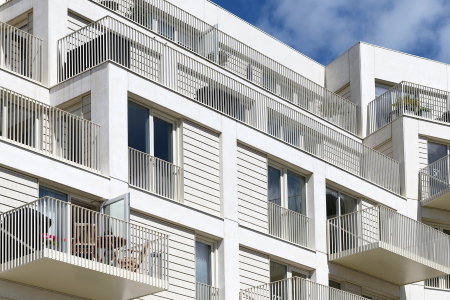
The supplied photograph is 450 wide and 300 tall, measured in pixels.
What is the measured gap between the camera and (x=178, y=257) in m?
32.4

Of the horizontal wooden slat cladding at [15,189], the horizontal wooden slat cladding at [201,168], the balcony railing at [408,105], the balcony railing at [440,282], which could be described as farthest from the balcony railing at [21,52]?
the balcony railing at [440,282]

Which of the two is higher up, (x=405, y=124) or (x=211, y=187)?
(x=405, y=124)

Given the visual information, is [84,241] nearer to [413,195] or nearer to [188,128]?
[188,128]

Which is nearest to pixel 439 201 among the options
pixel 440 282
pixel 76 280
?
pixel 440 282

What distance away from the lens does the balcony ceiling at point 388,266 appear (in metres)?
38.4

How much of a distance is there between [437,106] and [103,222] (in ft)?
68.5

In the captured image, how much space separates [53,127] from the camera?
30.7 metres

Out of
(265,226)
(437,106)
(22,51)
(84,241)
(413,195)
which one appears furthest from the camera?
(437,106)

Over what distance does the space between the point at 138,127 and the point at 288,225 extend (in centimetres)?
676

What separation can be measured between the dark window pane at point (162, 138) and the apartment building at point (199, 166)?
0.20ft

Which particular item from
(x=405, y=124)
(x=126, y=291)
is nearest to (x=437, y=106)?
(x=405, y=124)

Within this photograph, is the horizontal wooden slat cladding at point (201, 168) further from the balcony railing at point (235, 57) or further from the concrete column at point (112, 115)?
the balcony railing at point (235, 57)

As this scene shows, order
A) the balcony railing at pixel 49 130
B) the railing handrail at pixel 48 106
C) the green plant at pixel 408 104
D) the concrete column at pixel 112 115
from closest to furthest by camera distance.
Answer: the railing handrail at pixel 48 106
the balcony railing at pixel 49 130
the concrete column at pixel 112 115
the green plant at pixel 408 104

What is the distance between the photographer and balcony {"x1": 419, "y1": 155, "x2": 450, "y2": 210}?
42.8m
